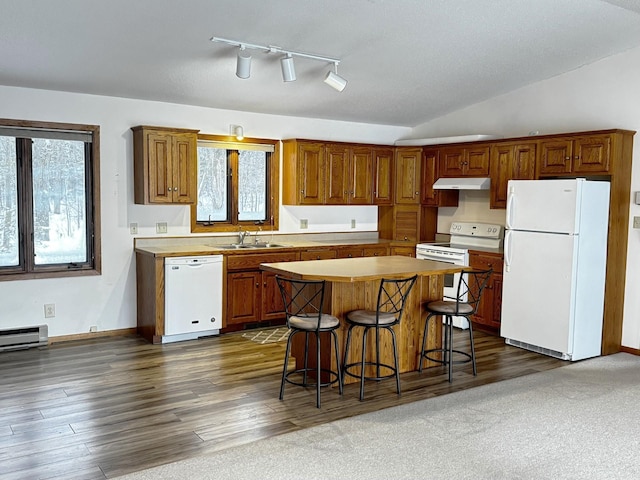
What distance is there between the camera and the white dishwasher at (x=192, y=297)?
17.8ft

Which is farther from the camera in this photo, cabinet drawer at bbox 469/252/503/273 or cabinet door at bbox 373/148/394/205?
cabinet door at bbox 373/148/394/205

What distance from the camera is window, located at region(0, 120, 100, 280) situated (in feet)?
17.3

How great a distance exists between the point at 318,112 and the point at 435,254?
6.82 feet

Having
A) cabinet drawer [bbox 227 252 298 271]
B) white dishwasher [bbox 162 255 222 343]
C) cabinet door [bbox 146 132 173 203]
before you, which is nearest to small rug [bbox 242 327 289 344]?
white dishwasher [bbox 162 255 222 343]

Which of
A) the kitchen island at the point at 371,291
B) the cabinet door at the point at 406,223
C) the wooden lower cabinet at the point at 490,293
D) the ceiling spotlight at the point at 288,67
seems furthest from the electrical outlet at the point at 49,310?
the wooden lower cabinet at the point at 490,293

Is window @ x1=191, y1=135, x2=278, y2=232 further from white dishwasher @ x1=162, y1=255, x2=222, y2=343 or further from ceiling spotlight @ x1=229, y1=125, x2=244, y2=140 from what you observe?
white dishwasher @ x1=162, y1=255, x2=222, y2=343

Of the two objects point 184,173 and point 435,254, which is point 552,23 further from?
point 184,173

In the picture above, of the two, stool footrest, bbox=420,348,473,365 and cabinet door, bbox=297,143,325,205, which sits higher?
cabinet door, bbox=297,143,325,205

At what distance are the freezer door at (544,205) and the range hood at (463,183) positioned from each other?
0.73m

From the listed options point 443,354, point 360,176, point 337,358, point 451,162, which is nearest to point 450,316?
point 443,354

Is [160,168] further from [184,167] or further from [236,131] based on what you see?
[236,131]

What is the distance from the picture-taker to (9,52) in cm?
438

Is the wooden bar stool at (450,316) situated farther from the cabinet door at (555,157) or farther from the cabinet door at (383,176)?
the cabinet door at (383,176)

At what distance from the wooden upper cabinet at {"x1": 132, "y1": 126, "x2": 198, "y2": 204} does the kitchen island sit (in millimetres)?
1595
